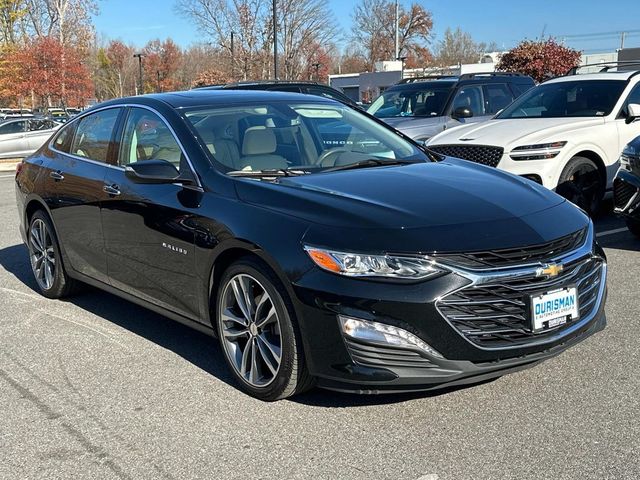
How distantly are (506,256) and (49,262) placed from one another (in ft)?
13.6

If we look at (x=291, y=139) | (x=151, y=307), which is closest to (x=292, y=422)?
(x=151, y=307)

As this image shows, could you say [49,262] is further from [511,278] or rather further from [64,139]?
[511,278]

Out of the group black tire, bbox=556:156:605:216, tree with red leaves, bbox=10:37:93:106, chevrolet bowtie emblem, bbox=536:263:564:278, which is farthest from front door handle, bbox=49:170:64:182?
tree with red leaves, bbox=10:37:93:106

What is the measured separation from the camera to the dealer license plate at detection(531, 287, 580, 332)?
3369 mm

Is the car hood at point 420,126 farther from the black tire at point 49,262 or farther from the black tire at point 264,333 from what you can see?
the black tire at point 264,333

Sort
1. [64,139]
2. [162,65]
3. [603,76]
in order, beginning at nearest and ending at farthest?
[64,139] < [603,76] < [162,65]

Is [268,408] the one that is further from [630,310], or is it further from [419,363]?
[630,310]

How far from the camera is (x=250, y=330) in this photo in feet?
12.7

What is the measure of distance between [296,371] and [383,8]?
235ft

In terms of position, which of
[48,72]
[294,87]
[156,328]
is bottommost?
[156,328]

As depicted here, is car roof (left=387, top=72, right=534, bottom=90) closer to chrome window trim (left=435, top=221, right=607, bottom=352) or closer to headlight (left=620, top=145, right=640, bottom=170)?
headlight (left=620, top=145, right=640, bottom=170)

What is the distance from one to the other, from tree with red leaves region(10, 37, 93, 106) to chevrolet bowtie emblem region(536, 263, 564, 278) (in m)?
38.8

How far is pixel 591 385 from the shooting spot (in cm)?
385

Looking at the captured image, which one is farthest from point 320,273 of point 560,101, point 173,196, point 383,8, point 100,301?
point 383,8
